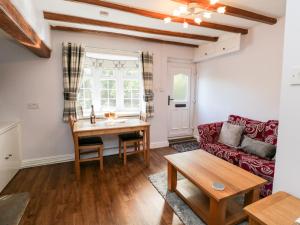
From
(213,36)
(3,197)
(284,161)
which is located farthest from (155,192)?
(213,36)

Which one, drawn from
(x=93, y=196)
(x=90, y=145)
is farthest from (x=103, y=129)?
(x=93, y=196)

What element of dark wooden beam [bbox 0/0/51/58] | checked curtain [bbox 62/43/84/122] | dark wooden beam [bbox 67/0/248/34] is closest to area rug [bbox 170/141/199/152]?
checked curtain [bbox 62/43/84/122]

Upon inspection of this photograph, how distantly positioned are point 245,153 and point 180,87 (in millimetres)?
2344

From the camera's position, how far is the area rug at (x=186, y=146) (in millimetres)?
3867

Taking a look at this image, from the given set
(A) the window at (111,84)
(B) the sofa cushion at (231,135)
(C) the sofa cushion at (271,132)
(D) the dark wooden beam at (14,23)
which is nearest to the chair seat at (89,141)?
(A) the window at (111,84)

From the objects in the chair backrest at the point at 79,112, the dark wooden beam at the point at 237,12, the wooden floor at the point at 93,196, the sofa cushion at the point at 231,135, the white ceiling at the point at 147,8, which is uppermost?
the white ceiling at the point at 147,8

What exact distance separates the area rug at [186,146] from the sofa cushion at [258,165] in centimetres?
150

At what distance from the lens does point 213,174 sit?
1.89 meters

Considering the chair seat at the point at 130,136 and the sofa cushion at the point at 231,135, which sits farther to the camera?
the chair seat at the point at 130,136

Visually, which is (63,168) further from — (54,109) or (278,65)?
(278,65)

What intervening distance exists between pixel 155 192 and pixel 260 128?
6.33ft

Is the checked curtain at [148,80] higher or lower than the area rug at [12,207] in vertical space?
higher

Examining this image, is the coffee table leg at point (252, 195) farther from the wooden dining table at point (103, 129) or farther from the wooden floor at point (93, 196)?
the wooden dining table at point (103, 129)

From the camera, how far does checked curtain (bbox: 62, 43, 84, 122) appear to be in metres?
3.07
